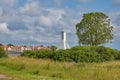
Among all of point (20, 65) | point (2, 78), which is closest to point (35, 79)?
point (2, 78)

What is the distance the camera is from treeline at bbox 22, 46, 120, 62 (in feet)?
153

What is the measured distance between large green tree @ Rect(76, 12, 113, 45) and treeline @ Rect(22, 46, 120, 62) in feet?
65.2

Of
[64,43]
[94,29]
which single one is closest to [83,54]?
[64,43]

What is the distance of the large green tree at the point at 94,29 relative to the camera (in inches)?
2859

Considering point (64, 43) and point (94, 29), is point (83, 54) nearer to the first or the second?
point (64, 43)

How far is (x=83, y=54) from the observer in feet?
155

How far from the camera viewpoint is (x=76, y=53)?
47.2 m

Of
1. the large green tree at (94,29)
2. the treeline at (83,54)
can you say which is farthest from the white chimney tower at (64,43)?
the large green tree at (94,29)

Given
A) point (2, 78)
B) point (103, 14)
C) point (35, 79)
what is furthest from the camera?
point (103, 14)

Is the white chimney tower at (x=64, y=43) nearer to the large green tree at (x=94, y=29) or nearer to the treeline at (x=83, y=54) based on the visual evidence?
the treeline at (x=83, y=54)

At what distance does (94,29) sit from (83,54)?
26669 mm

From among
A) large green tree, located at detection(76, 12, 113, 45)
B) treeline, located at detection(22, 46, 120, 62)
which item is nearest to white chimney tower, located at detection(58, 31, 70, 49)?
treeline, located at detection(22, 46, 120, 62)

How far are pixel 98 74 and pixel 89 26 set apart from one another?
50.7 metres

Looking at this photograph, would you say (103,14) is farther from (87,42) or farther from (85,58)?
(85,58)
